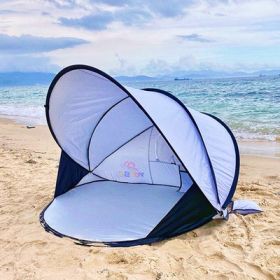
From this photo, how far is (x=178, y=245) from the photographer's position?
4.07m

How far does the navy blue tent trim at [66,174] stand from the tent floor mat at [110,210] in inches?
3.7

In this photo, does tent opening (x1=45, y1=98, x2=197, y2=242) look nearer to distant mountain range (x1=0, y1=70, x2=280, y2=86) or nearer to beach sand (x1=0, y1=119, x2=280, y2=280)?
beach sand (x1=0, y1=119, x2=280, y2=280)

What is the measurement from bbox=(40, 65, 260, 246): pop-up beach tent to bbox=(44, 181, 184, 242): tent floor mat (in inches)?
0.5

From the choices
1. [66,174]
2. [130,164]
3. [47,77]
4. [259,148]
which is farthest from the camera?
[47,77]

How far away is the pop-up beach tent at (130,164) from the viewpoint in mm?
4391

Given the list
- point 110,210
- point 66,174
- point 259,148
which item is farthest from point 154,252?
point 259,148

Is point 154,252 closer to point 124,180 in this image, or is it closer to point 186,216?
point 186,216

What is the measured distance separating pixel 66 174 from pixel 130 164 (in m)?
1.02

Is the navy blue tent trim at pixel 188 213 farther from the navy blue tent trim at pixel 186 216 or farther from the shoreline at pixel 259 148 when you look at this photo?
the shoreline at pixel 259 148

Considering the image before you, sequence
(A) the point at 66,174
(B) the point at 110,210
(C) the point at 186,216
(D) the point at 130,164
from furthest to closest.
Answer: (D) the point at 130,164
(A) the point at 66,174
(B) the point at 110,210
(C) the point at 186,216

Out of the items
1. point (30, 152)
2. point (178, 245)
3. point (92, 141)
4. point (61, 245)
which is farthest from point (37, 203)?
point (30, 152)

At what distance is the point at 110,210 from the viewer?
4.99 m

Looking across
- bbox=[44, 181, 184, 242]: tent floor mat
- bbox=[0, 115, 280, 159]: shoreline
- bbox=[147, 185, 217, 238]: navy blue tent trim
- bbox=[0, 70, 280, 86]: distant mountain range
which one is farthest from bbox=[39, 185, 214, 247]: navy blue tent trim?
bbox=[0, 70, 280, 86]: distant mountain range

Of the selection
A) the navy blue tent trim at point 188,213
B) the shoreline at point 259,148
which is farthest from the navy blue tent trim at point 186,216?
the shoreline at point 259,148
